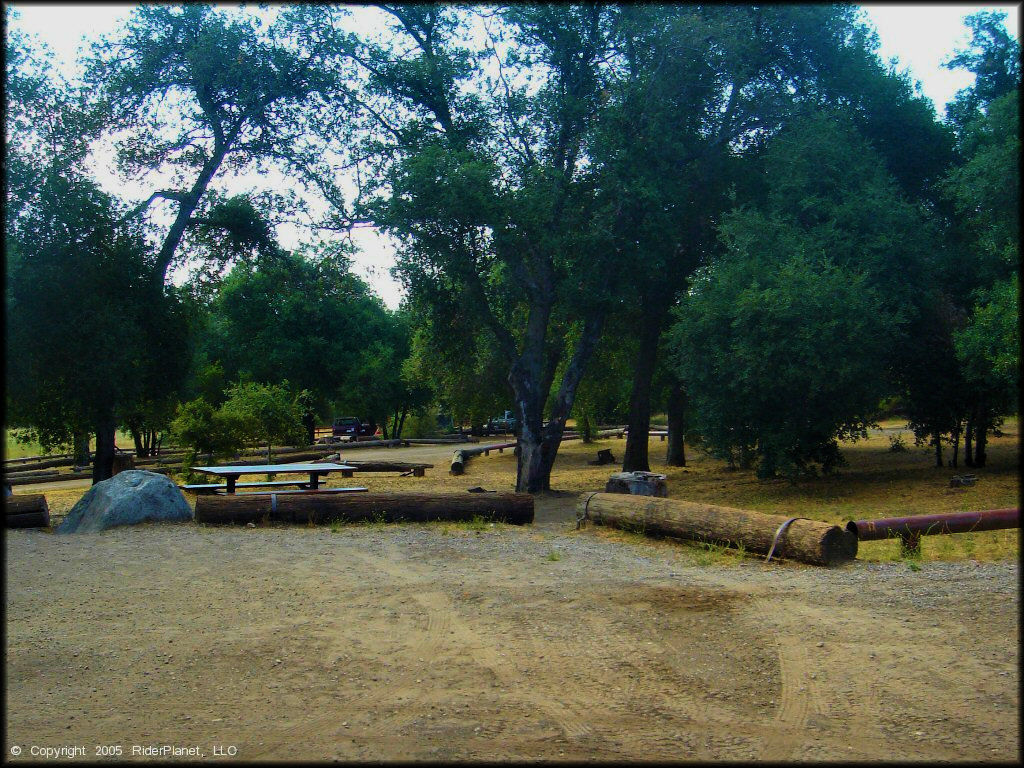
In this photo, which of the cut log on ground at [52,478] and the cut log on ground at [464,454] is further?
the cut log on ground at [52,478]

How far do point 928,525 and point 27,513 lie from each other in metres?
12.6

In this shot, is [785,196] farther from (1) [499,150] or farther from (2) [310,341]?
(2) [310,341]

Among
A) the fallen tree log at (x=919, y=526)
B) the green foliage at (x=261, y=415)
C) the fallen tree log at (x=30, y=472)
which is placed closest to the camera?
the fallen tree log at (x=919, y=526)

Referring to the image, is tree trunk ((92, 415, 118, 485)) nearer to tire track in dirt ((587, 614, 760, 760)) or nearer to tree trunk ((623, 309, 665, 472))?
tree trunk ((623, 309, 665, 472))

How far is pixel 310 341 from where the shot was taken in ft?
151

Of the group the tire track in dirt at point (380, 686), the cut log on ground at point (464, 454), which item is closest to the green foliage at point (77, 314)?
the tire track in dirt at point (380, 686)

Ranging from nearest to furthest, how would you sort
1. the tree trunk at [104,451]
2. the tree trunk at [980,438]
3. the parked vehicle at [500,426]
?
1. the tree trunk at [104,451]
2. the tree trunk at [980,438]
3. the parked vehicle at [500,426]

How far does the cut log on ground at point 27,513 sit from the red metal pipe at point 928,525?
1151 centimetres

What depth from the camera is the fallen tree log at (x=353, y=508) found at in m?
13.2

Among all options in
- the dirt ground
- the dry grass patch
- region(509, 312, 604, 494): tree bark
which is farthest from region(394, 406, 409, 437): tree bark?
the dirt ground

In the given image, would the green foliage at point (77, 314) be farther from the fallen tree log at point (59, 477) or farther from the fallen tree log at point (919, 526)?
the fallen tree log at point (919, 526)

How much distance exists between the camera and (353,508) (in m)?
13.4

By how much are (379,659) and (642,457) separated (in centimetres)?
1803

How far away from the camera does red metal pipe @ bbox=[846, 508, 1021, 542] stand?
34.0 feet
